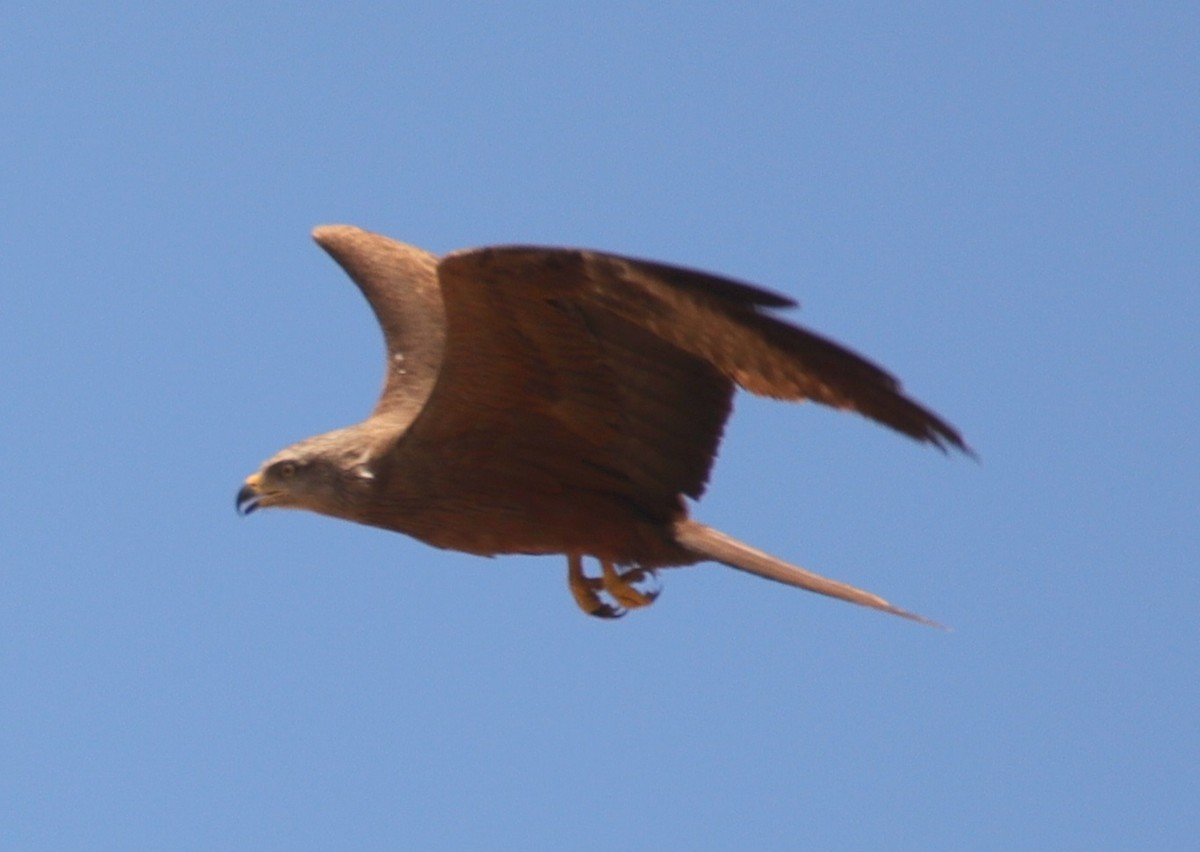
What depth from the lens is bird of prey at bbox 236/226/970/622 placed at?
804cm

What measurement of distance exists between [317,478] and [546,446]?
94cm

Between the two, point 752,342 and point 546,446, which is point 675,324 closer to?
point 752,342

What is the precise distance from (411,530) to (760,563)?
1230 millimetres

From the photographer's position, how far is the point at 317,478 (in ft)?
29.7

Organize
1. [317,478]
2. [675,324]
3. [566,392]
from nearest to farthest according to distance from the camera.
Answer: [675,324]
[566,392]
[317,478]

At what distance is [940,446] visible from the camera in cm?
639

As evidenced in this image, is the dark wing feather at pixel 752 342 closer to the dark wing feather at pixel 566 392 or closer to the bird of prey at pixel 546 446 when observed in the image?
the bird of prey at pixel 546 446

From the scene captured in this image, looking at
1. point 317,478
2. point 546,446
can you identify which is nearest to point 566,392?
point 546,446

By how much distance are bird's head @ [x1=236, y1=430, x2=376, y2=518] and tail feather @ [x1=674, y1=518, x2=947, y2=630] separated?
1147mm

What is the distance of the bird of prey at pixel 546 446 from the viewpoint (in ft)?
26.4

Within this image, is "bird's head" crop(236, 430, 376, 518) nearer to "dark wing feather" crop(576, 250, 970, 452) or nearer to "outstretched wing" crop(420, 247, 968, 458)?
"outstretched wing" crop(420, 247, 968, 458)

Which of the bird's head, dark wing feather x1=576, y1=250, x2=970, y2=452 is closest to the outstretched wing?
dark wing feather x1=576, y1=250, x2=970, y2=452

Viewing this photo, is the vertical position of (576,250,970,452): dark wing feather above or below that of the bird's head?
above

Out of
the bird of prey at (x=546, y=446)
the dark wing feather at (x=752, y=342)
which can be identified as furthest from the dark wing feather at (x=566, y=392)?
the dark wing feather at (x=752, y=342)
